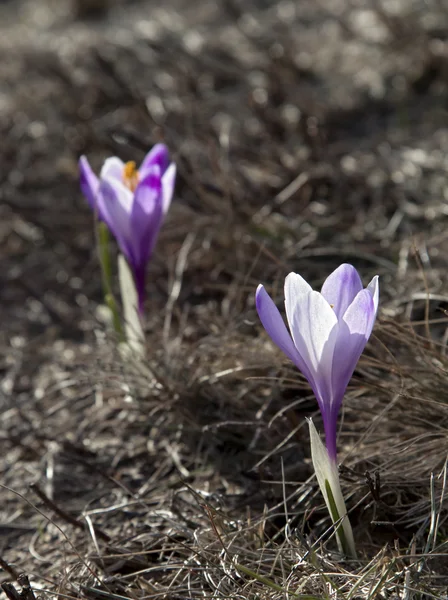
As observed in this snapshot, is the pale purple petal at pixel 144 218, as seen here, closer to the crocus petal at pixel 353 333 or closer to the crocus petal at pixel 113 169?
the crocus petal at pixel 113 169

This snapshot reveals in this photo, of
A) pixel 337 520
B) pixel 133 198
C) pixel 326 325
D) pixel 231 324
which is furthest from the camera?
pixel 231 324

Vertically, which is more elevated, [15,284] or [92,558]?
[92,558]

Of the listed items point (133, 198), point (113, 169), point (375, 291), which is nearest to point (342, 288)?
point (375, 291)

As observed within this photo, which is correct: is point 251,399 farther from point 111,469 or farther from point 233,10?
point 233,10

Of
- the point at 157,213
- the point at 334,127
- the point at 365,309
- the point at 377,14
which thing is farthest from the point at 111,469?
the point at 377,14

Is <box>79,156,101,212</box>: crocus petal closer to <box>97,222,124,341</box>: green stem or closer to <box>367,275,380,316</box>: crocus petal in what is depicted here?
<box>97,222,124,341</box>: green stem

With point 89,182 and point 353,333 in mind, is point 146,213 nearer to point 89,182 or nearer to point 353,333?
point 89,182

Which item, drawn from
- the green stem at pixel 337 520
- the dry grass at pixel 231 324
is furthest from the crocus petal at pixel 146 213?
the green stem at pixel 337 520
